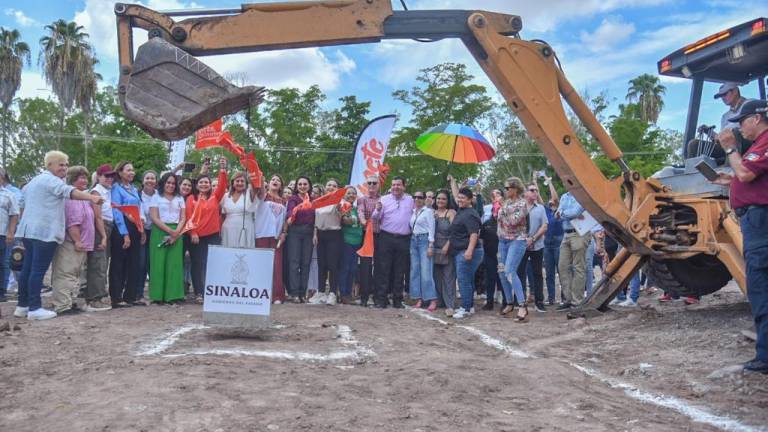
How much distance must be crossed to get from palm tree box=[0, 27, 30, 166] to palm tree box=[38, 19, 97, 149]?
1.23 meters

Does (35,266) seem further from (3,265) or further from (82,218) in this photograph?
(3,265)

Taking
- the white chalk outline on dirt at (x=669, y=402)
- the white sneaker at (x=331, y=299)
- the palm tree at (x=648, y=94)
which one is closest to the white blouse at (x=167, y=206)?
the white sneaker at (x=331, y=299)

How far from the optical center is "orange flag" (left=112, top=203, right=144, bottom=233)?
28.7 feet

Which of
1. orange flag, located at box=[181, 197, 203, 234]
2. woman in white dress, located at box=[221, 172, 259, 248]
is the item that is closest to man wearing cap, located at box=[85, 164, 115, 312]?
orange flag, located at box=[181, 197, 203, 234]

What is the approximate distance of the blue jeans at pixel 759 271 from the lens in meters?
4.83

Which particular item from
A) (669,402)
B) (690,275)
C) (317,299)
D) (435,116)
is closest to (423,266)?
(317,299)

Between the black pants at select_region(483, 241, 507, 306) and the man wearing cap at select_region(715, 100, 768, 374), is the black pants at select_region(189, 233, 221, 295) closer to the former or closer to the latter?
the black pants at select_region(483, 241, 507, 306)

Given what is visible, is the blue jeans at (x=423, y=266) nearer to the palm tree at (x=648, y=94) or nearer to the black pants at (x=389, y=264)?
the black pants at (x=389, y=264)

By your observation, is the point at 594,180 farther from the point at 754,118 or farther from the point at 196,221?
the point at 196,221

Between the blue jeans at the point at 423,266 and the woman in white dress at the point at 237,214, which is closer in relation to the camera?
the woman in white dress at the point at 237,214

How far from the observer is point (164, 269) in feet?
29.7

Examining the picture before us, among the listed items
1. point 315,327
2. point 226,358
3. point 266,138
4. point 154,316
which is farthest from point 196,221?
point 266,138

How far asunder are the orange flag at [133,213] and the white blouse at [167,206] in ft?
0.78

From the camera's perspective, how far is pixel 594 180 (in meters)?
7.56
